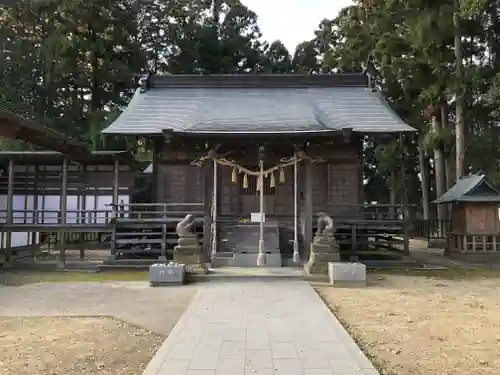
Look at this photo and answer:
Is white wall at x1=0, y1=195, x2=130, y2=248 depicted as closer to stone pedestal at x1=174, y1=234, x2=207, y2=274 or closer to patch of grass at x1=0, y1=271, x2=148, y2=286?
patch of grass at x1=0, y1=271, x2=148, y2=286

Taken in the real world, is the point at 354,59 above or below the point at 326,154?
above

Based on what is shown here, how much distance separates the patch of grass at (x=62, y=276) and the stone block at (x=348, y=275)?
4706 mm

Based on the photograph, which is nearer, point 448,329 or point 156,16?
point 448,329

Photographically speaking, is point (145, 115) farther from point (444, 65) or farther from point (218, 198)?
point (444, 65)

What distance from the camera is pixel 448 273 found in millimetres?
12461

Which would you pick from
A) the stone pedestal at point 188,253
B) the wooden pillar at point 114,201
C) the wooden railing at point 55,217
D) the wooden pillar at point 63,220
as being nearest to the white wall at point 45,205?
the wooden railing at point 55,217

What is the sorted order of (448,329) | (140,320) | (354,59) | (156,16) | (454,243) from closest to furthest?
(448,329) → (140,320) → (454,243) → (354,59) → (156,16)

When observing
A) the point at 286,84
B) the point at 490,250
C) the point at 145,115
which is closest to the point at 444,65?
the point at 286,84

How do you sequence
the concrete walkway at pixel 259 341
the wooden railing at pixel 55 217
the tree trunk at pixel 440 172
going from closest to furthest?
the concrete walkway at pixel 259 341 → the wooden railing at pixel 55 217 → the tree trunk at pixel 440 172

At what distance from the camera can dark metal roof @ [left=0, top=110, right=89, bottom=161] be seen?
372 inches

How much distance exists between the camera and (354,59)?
1024 inches

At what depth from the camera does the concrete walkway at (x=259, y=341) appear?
4352 millimetres

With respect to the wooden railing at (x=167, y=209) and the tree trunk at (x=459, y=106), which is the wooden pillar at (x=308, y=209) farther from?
the tree trunk at (x=459, y=106)

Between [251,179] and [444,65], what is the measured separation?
378 inches
